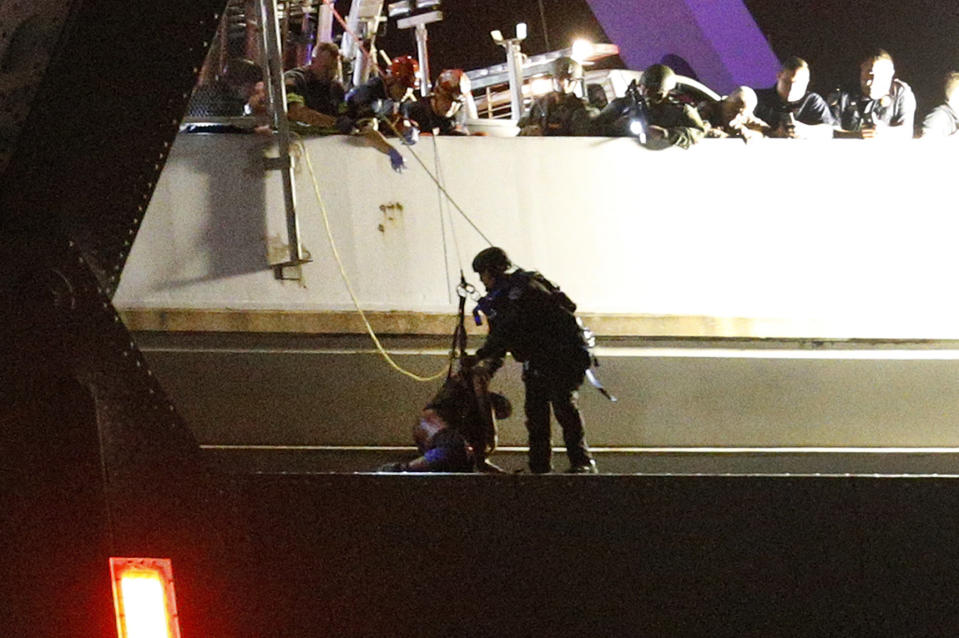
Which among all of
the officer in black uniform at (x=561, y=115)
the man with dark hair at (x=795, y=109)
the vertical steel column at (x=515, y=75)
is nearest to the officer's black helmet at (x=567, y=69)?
the officer in black uniform at (x=561, y=115)

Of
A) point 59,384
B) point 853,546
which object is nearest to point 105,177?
point 59,384

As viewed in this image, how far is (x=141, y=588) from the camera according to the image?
2.23m

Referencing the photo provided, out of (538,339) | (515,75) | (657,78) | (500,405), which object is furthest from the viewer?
(515,75)

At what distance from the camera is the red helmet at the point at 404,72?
21.7 ft

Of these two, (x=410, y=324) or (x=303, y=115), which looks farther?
(x=303, y=115)

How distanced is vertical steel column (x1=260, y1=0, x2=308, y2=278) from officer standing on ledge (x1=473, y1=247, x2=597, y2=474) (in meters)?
1.60

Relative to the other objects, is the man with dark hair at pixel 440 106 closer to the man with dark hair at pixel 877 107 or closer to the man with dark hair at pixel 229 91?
the man with dark hair at pixel 229 91

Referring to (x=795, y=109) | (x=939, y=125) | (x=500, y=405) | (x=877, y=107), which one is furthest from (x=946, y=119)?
(x=500, y=405)

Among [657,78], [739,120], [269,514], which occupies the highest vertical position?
[657,78]

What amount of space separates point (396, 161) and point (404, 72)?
0.68 m

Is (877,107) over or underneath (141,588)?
over

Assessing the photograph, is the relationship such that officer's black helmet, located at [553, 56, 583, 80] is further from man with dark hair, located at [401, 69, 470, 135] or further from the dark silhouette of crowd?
man with dark hair, located at [401, 69, 470, 135]

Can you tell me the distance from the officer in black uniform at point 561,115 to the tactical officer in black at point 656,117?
10 centimetres

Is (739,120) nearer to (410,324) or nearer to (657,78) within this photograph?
(657,78)
